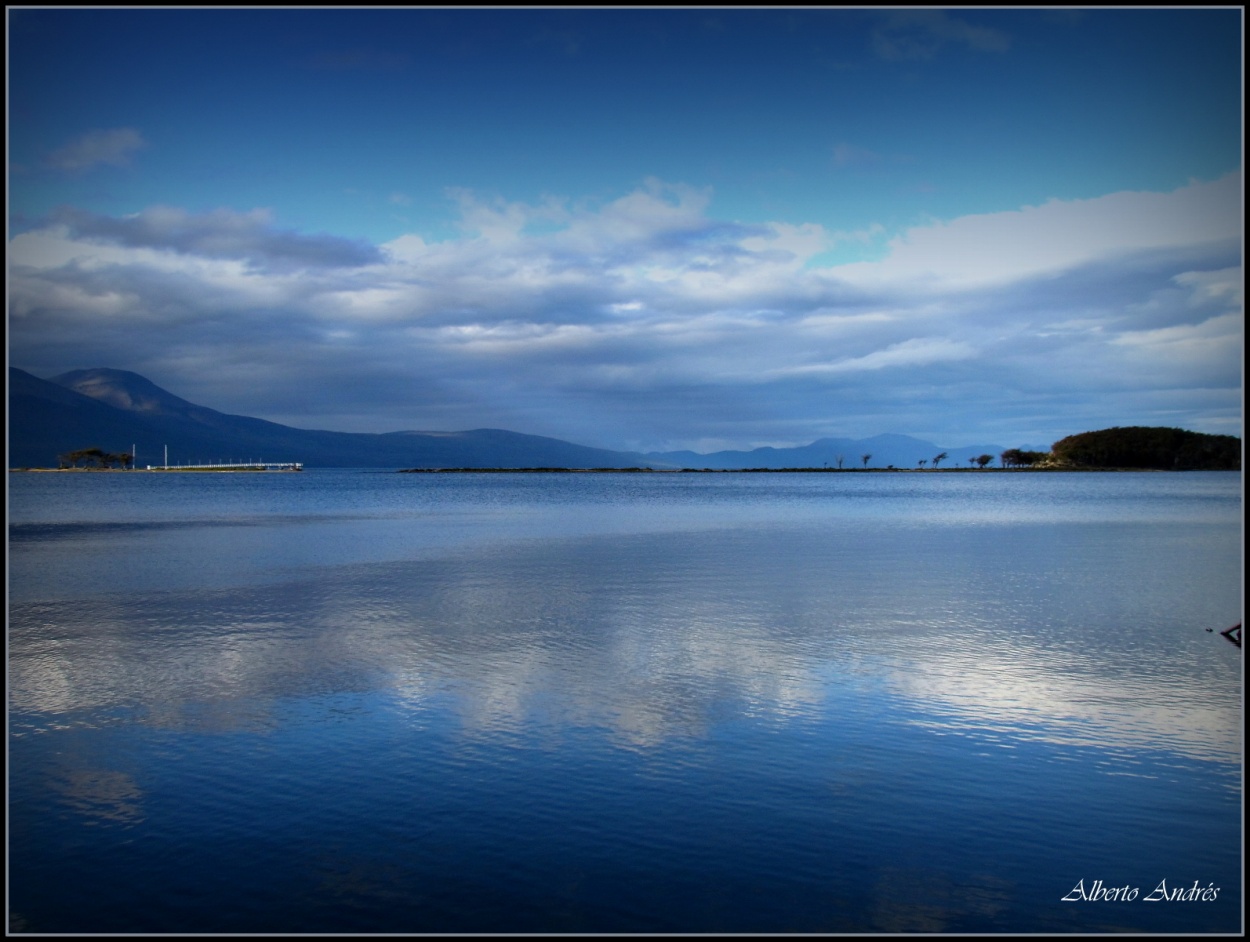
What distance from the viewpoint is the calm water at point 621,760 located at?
7395 millimetres

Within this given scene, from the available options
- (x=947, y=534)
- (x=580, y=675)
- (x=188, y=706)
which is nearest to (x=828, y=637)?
(x=580, y=675)

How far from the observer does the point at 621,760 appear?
34.2 feet

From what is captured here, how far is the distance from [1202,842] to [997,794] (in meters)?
1.89

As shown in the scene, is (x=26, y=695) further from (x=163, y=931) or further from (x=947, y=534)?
(x=947, y=534)

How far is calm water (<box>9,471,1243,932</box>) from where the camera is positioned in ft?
24.3
